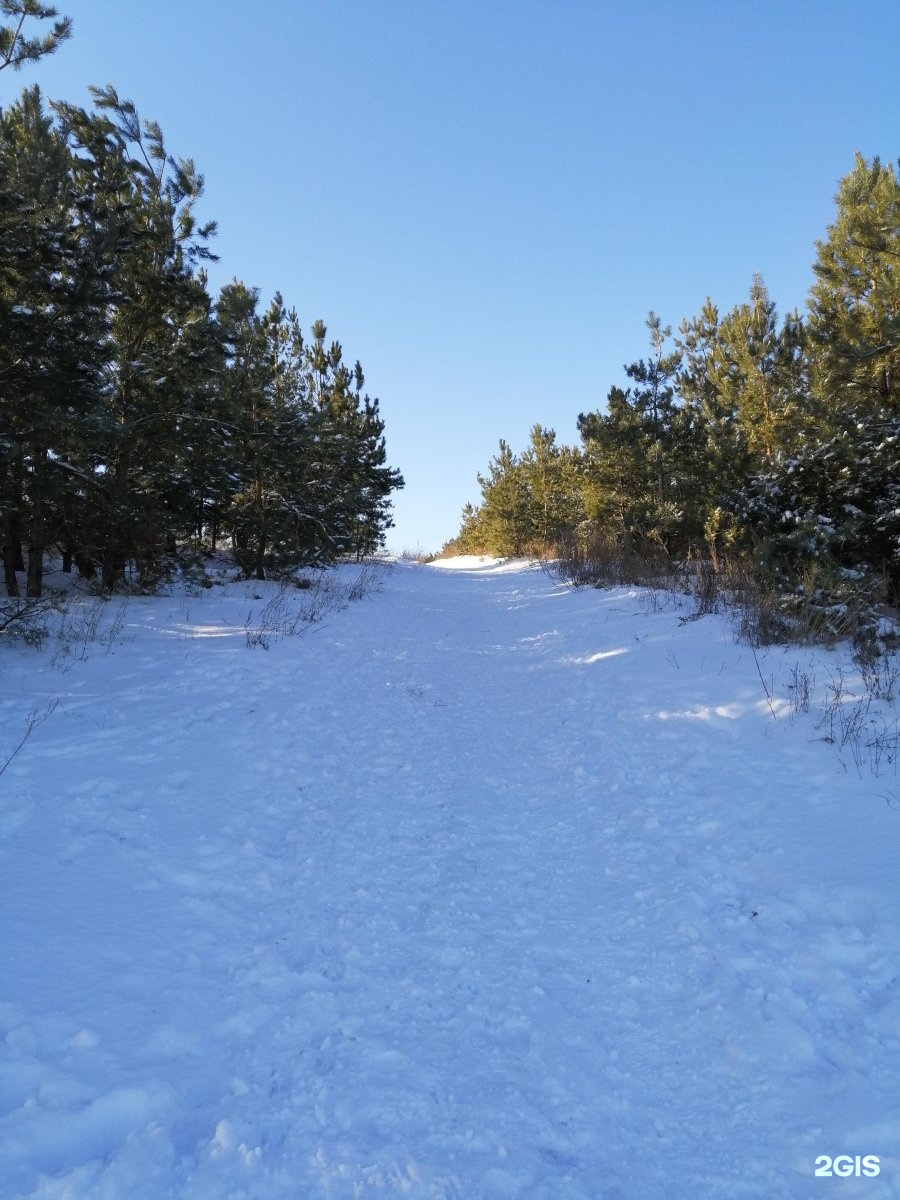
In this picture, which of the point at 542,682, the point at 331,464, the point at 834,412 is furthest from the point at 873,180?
the point at 331,464

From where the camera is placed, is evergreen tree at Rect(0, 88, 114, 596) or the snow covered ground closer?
the snow covered ground

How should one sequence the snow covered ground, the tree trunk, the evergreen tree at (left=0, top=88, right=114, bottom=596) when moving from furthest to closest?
the tree trunk
the evergreen tree at (left=0, top=88, right=114, bottom=596)
the snow covered ground

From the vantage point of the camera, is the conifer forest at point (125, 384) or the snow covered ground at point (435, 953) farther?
the conifer forest at point (125, 384)

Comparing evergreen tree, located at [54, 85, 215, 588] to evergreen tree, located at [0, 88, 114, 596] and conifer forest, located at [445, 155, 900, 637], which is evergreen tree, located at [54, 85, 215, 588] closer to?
evergreen tree, located at [0, 88, 114, 596]

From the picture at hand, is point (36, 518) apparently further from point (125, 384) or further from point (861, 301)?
point (861, 301)

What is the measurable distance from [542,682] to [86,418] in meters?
6.82

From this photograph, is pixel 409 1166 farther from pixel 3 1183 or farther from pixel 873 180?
pixel 873 180

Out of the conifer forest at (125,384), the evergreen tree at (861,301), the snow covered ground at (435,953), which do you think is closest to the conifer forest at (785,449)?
the evergreen tree at (861,301)

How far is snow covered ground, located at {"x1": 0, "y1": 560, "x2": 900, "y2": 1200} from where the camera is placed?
2.06 meters

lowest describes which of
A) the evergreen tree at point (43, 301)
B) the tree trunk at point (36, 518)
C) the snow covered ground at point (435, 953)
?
the snow covered ground at point (435, 953)

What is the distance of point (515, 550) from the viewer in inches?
1336

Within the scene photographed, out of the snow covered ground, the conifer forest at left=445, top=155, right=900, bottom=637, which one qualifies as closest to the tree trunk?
the snow covered ground

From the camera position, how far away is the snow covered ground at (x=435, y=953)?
81.1 inches

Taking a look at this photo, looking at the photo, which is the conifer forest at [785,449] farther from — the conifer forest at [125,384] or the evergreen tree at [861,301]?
the conifer forest at [125,384]
